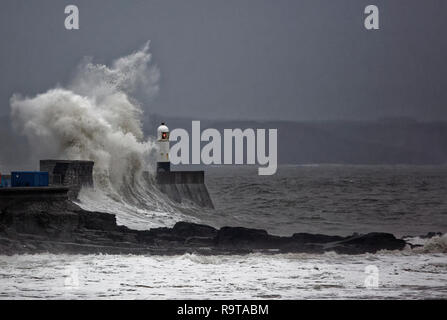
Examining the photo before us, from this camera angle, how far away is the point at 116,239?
21.0 meters

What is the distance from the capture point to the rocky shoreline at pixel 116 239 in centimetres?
2016

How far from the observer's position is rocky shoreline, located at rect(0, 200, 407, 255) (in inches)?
794

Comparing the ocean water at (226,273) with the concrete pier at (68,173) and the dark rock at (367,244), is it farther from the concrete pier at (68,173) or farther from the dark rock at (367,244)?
the concrete pier at (68,173)

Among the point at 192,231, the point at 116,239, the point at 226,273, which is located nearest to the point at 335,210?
the point at 192,231

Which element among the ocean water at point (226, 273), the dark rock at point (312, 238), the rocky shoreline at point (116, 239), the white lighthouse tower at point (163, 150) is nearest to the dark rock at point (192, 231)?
the rocky shoreline at point (116, 239)

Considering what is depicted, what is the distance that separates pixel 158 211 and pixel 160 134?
5.75 metres

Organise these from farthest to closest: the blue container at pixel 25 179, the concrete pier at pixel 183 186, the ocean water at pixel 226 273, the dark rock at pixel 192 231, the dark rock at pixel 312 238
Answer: the concrete pier at pixel 183 186, the dark rock at pixel 192 231, the dark rock at pixel 312 238, the blue container at pixel 25 179, the ocean water at pixel 226 273

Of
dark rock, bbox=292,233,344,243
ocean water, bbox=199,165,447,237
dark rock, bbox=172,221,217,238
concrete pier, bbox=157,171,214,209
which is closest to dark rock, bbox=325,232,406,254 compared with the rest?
dark rock, bbox=292,233,344,243

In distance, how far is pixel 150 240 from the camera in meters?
21.2

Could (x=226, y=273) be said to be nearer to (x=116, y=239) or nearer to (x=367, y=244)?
(x=116, y=239)

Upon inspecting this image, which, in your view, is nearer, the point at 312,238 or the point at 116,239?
the point at 116,239

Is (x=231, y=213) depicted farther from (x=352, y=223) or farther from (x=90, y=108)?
(x=90, y=108)

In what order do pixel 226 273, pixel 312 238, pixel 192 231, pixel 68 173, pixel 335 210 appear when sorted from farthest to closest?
1. pixel 335 210
2. pixel 68 173
3. pixel 192 231
4. pixel 312 238
5. pixel 226 273
